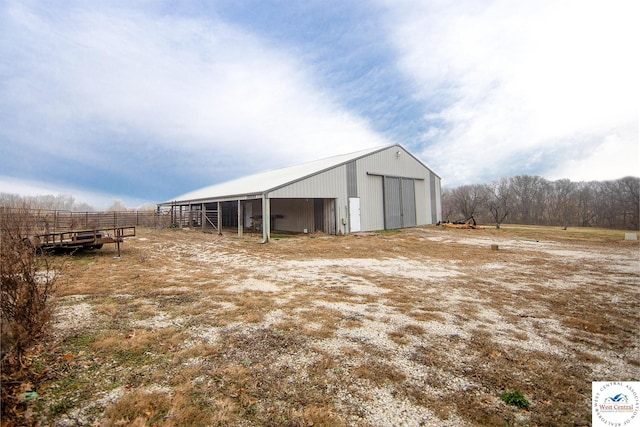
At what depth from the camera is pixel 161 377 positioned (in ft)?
8.79

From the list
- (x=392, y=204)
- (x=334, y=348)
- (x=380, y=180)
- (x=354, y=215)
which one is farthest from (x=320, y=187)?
(x=334, y=348)

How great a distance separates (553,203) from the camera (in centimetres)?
3838

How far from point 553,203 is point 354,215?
3579 cm

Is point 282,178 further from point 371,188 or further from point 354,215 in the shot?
point 371,188

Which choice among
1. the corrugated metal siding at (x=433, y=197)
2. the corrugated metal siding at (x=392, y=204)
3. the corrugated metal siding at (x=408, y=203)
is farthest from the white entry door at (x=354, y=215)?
the corrugated metal siding at (x=433, y=197)

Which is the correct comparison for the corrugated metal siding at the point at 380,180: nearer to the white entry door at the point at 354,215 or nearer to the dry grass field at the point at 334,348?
the white entry door at the point at 354,215

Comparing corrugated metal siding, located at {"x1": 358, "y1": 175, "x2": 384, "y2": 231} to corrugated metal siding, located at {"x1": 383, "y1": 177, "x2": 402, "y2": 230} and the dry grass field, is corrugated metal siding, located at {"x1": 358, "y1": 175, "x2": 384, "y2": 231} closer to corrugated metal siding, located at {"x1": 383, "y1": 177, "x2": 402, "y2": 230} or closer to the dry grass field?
corrugated metal siding, located at {"x1": 383, "y1": 177, "x2": 402, "y2": 230}

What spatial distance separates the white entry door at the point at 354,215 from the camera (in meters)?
17.1

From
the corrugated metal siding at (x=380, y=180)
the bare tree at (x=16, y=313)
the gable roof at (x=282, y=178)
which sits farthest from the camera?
the corrugated metal siding at (x=380, y=180)

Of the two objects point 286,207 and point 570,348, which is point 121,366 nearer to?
point 570,348

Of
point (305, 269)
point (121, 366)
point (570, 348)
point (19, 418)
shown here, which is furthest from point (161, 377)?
point (305, 269)

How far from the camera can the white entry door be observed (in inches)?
672

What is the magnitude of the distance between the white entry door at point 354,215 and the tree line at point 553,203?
19.4 meters

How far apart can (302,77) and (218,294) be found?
583 inches
